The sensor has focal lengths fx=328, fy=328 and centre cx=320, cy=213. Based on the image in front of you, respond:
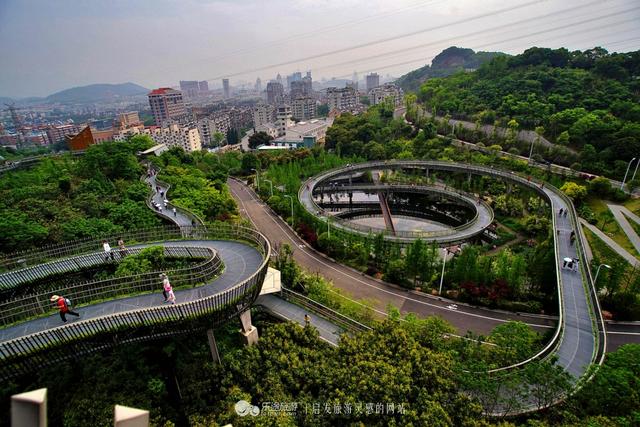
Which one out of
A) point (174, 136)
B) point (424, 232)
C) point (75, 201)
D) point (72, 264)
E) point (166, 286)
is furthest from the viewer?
point (174, 136)

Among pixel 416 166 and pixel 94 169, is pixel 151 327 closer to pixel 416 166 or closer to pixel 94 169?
pixel 94 169

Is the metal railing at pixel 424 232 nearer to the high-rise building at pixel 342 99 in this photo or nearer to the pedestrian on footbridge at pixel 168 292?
the pedestrian on footbridge at pixel 168 292

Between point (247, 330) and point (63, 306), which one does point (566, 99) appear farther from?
point (63, 306)

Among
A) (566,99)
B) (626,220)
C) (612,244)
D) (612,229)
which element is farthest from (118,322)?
(566,99)

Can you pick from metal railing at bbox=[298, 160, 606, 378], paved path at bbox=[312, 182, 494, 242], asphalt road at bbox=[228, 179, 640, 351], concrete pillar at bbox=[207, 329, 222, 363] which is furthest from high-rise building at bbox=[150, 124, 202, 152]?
concrete pillar at bbox=[207, 329, 222, 363]

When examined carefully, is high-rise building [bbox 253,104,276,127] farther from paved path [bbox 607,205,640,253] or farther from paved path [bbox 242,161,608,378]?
paved path [bbox 607,205,640,253]

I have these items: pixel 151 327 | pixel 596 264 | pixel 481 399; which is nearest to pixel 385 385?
pixel 481 399
